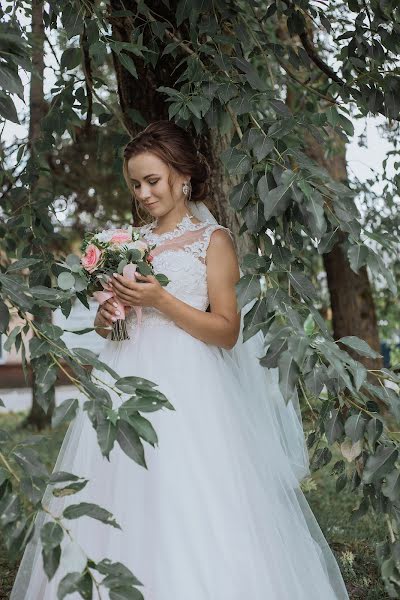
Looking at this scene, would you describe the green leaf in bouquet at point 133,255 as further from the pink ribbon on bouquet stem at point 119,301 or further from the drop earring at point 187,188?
the drop earring at point 187,188

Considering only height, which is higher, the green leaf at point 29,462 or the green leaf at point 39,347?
the green leaf at point 39,347

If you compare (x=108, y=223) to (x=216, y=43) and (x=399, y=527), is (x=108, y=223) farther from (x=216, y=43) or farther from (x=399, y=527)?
(x=399, y=527)

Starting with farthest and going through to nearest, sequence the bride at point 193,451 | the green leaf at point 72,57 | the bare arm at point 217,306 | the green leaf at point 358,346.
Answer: the green leaf at point 72,57 < the bare arm at point 217,306 < the bride at point 193,451 < the green leaf at point 358,346

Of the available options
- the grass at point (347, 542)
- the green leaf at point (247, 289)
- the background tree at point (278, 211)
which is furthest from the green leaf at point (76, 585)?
the green leaf at point (247, 289)

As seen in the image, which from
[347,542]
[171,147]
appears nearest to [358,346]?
[171,147]

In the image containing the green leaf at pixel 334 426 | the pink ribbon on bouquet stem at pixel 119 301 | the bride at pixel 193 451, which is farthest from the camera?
the pink ribbon on bouquet stem at pixel 119 301

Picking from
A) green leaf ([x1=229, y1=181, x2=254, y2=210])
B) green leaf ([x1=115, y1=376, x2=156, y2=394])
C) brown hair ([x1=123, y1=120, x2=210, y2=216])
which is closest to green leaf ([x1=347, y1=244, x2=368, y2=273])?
green leaf ([x1=229, y1=181, x2=254, y2=210])

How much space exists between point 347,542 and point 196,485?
5.78 feet

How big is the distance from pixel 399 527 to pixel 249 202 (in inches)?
40.3

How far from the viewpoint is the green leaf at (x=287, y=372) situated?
5.88ft

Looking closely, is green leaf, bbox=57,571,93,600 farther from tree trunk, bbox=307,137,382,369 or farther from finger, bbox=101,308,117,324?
tree trunk, bbox=307,137,382,369

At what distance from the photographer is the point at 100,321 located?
107 inches

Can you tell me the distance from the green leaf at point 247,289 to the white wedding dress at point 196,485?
0.55 m

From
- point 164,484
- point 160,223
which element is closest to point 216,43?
point 160,223
